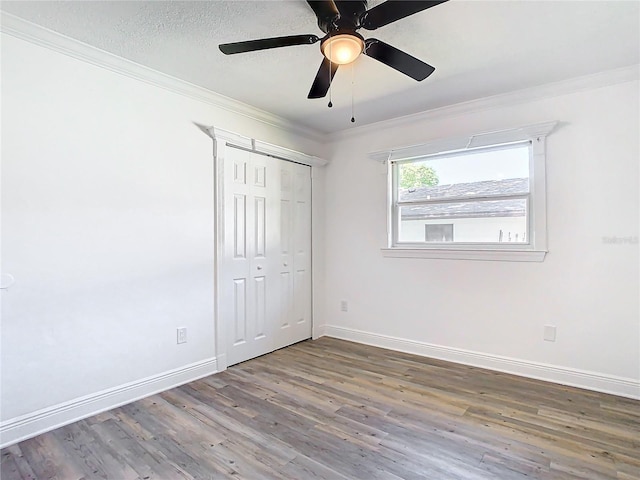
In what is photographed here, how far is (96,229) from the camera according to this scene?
93.2 inches

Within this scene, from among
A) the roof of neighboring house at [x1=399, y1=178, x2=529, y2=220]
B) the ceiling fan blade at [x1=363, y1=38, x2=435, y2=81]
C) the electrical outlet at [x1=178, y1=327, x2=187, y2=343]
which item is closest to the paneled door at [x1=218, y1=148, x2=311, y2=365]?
the electrical outlet at [x1=178, y1=327, x2=187, y2=343]

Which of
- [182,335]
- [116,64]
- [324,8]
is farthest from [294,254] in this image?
[324,8]

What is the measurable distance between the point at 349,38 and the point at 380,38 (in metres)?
0.54

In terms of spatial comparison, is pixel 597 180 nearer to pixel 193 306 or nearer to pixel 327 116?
pixel 327 116

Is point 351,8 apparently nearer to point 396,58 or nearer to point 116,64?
point 396,58

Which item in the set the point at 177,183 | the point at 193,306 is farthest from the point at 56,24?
the point at 193,306

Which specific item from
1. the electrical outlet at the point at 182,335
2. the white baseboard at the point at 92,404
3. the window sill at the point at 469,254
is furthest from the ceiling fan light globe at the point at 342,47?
the white baseboard at the point at 92,404

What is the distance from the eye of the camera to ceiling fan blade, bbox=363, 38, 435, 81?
6.09 ft

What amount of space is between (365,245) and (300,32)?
2.35 meters

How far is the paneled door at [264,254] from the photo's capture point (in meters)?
3.24

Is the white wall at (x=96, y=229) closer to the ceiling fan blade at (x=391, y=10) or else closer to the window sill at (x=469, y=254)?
the ceiling fan blade at (x=391, y=10)

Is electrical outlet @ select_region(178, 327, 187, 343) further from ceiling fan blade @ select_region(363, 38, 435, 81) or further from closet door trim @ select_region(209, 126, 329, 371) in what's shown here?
ceiling fan blade @ select_region(363, 38, 435, 81)

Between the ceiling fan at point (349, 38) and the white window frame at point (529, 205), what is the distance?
57.6 inches

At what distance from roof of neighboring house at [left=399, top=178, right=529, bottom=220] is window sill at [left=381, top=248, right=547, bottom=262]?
0.35 m
